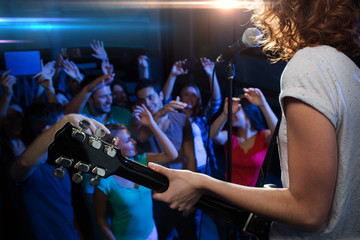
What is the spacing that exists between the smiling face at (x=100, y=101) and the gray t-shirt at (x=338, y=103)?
2.05 metres

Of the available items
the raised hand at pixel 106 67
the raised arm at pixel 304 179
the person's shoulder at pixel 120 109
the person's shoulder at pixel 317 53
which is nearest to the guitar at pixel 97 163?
the raised arm at pixel 304 179

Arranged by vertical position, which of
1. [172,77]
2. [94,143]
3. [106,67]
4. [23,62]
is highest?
[94,143]

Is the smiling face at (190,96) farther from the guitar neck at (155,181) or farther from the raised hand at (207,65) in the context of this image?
the guitar neck at (155,181)

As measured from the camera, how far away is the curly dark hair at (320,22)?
0.59 meters

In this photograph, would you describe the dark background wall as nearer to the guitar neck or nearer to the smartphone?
the smartphone

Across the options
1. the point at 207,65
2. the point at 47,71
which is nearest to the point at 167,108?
the point at 207,65

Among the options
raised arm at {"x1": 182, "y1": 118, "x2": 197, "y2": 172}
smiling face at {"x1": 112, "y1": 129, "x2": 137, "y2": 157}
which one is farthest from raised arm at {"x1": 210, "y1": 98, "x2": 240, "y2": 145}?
smiling face at {"x1": 112, "y1": 129, "x2": 137, "y2": 157}

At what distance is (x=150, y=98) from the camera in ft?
8.35

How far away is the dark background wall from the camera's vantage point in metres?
2.20

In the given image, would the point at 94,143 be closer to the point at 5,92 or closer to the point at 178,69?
the point at 5,92

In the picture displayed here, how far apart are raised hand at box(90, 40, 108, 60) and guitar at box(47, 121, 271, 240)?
6.74ft

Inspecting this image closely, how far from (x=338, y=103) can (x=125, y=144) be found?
5.35ft

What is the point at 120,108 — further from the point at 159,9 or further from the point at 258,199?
the point at 258,199

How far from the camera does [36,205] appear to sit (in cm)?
187
